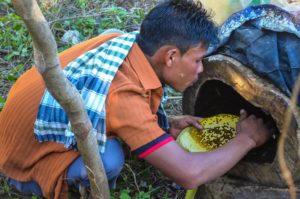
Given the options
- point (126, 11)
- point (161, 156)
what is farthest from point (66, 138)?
point (126, 11)

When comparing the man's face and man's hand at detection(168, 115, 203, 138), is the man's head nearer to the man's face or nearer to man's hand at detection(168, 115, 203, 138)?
the man's face

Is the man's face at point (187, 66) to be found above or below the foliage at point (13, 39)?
above

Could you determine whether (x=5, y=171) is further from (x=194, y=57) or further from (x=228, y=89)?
(x=228, y=89)

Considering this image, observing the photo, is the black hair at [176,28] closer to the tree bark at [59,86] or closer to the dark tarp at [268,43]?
the dark tarp at [268,43]

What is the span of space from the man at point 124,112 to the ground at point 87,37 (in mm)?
302

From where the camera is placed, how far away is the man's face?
92.0 inches

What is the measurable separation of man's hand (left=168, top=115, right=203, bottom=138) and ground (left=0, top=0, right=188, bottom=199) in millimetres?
306

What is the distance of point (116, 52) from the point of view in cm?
230

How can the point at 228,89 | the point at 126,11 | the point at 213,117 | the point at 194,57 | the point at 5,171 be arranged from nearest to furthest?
the point at 194,57, the point at 5,171, the point at 213,117, the point at 228,89, the point at 126,11

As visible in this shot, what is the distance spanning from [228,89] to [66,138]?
102 cm

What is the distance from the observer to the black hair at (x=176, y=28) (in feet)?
7.58

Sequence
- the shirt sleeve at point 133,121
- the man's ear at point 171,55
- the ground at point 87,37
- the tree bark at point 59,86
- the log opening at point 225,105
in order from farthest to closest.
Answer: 1. the ground at point 87,37
2. the log opening at point 225,105
3. the man's ear at point 171,55
4. the shirt sleeve at point 133,121
5. the tree bark at point 59,86

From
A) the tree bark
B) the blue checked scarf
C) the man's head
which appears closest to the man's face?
the man's head

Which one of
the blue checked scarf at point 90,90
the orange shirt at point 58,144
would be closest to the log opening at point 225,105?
the orange shirt at point 58,144
